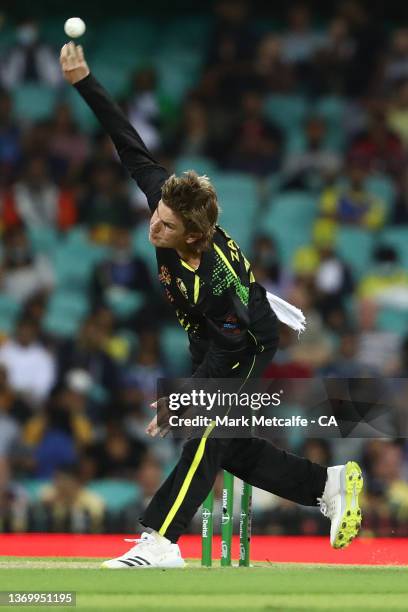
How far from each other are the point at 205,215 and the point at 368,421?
1660mm

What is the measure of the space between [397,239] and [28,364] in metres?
3.54

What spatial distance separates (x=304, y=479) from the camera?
6617mm

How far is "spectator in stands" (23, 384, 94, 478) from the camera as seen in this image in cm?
1091

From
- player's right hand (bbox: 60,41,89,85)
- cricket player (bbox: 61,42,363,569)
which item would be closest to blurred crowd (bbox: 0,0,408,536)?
cricket player (bbox: 61,42,363,569)

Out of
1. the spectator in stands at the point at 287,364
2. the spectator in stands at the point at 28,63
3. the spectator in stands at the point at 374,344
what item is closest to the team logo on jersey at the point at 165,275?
the spectator in stands at the point at 287,364

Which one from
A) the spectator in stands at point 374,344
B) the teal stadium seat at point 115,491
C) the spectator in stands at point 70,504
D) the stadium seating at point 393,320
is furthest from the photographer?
the stadium seating at point 393,320

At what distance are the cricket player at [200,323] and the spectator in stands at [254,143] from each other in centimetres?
718

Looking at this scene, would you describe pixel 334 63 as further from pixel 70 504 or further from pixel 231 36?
pixel 70 504

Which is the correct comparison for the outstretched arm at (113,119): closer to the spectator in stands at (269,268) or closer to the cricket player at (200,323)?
the cricket player at (200,323)

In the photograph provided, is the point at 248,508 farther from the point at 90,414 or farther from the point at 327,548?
the point at 90,414

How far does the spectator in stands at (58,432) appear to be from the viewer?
1091 cm

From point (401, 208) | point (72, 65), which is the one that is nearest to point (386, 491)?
point (401, 208)

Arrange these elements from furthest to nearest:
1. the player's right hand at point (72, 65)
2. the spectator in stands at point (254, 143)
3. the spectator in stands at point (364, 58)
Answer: the spectator in stands at point (364, 58) < the spectator in stands at point (254, 143) < the player's right hand at point (72, 65)

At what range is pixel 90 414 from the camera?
1118 cm
